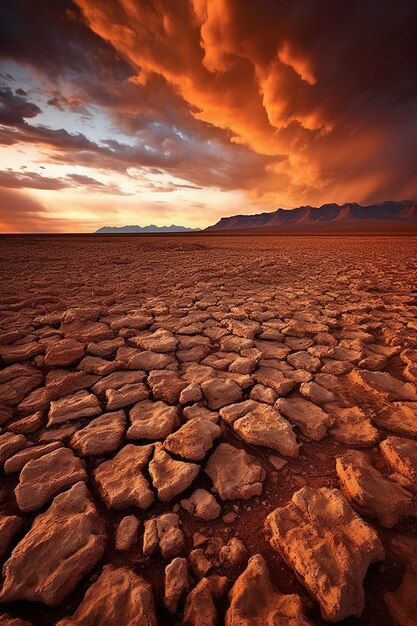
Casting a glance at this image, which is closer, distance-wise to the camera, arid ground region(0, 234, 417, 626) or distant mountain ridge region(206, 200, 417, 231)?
arid ground region(0, 234, 417, 626)

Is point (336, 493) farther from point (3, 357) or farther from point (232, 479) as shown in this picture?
point (3, 357)

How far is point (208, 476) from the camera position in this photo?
1029 millimetres

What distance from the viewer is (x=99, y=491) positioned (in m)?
0.97

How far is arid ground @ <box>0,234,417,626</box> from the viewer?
699mm

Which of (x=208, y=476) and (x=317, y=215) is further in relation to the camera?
(x=317, y=215)

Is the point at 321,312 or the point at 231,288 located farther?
the point at 231,288

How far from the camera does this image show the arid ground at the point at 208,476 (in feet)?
2.29

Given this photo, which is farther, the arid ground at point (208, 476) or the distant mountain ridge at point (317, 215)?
the distant mountain ridge at point (317, 215)

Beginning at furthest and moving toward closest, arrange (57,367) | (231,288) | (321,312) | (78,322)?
(231,288) < (321,312) < (78,322) < (57,367)

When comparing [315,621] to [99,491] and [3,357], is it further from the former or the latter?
[3,357]

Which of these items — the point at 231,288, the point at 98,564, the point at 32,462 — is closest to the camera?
Result: the point at 98,564

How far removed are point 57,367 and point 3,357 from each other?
0.39 meters

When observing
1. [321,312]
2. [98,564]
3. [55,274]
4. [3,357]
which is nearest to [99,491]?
[98,564]

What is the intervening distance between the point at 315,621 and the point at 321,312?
8.02ft
